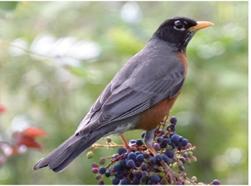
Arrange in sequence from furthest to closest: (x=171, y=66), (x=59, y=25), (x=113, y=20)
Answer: (x=59, y=25), (x=113, y=20), (x=171, y=66)

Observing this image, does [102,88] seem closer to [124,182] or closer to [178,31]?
A: [178,31]

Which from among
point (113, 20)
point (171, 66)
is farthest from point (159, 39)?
point (113, 20)

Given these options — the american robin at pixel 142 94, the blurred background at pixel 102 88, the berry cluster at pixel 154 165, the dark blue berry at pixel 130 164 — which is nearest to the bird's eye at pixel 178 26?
the american robin at pixel 142 94

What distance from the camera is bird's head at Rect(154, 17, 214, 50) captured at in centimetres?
443

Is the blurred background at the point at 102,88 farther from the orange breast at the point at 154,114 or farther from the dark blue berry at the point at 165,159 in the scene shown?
the dark blue berry at the point at 165,159

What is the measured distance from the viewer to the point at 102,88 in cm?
554

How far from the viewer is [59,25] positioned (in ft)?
19.7

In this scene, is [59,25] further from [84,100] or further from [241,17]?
[241,17]

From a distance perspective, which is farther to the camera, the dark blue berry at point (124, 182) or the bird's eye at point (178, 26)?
the bird's eye at point (178, 26)

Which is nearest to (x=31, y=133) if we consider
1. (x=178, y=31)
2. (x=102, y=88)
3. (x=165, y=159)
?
(x=165, y=159)

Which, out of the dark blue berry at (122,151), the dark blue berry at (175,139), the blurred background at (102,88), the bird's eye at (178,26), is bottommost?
the blurred background at (102,88)

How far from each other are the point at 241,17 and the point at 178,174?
3258 millimetres

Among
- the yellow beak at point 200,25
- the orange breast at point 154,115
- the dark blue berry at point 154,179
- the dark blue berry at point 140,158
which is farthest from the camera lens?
the yellow beak at point 200,25

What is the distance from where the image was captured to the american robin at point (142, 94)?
11.5 feet
